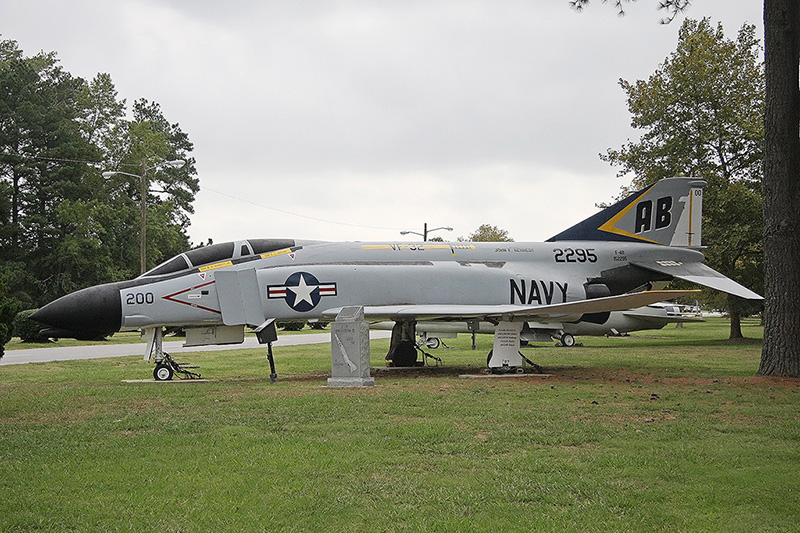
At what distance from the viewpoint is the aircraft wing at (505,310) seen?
12008 millimetres

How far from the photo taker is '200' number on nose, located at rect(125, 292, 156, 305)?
1242cm

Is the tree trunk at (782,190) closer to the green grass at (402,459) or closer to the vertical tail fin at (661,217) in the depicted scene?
the green grass at (402,459)

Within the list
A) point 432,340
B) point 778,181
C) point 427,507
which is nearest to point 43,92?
point 432,340

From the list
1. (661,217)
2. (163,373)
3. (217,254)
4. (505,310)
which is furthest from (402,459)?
(661,217)

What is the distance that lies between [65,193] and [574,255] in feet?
138

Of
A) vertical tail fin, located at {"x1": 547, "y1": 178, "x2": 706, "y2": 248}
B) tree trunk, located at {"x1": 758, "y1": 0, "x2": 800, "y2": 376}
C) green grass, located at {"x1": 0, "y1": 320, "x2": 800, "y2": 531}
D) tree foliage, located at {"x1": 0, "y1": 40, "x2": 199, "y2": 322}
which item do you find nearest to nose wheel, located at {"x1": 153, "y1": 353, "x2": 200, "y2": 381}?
green grass, located at {"x1": 0, "y1": 320, "x2": 800, "y2": 531}

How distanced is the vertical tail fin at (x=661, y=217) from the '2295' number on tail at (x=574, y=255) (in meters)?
0.71

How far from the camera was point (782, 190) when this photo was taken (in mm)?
12508

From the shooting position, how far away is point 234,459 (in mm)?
5836

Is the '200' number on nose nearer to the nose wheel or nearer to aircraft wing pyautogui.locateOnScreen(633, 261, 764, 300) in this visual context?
the nose wheel

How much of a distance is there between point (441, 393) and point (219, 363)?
924 cm

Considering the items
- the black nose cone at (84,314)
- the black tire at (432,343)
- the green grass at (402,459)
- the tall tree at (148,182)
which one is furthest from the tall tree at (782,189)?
the tall tree at (148,182)

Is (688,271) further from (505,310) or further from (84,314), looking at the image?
(84,314)

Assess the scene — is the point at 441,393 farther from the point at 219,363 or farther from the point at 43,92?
the point at 43,92
